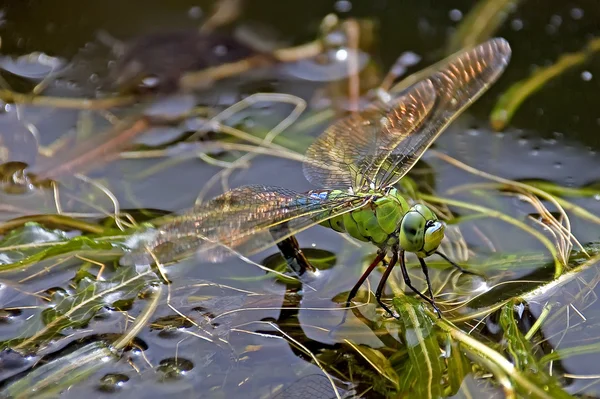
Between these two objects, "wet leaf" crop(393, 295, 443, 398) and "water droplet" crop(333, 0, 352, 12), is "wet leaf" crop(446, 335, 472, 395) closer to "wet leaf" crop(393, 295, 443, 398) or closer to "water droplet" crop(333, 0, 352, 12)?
"wet leaf" crop(393, 295, 443, 398)

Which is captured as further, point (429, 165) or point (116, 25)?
point (116, 25)

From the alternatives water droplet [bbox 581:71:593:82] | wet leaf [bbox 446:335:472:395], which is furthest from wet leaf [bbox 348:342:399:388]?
water droplet [bbox 581:71:593:82]

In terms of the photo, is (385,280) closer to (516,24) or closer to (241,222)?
(241,222)

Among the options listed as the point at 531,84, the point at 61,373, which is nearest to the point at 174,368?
the point at 61,373

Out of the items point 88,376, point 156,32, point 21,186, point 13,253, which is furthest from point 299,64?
point 88,376

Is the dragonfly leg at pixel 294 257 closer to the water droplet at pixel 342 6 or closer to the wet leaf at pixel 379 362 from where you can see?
the wet leaf at pixel 379 362

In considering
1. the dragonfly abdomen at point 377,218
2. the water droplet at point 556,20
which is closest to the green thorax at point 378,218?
the dragonfly abdomen at point 377,218

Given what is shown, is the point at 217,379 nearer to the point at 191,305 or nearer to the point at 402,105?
the point at 191,305
